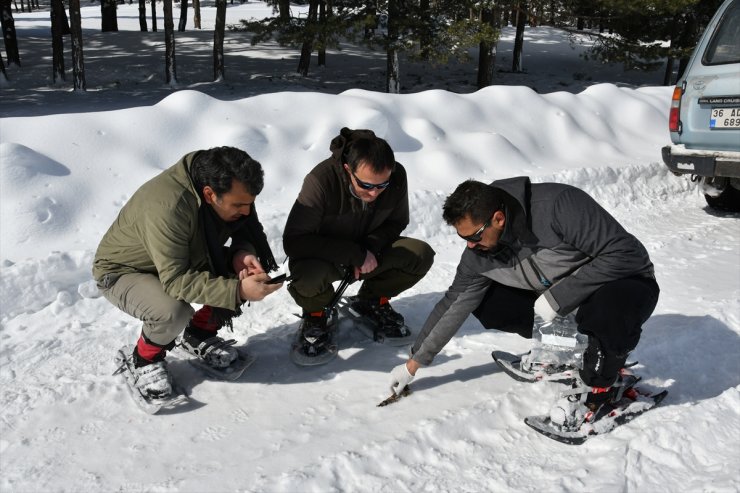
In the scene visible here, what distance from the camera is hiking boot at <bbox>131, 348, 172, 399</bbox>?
300 cm

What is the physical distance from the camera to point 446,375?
3.38m

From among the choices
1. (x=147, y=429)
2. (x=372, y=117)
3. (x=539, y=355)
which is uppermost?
(x=372, y=117)

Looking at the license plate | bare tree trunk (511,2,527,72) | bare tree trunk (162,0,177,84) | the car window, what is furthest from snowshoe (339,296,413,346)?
bare tree trunk (511,2,527,72)

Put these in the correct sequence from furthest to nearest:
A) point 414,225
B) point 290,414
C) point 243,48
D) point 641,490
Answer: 1. point 243,48
2. point 414,225
3. point 290,414
4. point 641,490

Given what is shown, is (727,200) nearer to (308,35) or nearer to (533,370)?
(533,370)

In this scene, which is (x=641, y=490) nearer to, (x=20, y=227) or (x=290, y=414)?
(x=290, y=414)

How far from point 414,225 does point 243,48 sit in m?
18.6

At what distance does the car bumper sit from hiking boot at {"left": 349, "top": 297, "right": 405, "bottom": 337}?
3101mm

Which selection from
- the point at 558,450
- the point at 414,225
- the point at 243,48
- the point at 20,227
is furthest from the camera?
the point at 243,48

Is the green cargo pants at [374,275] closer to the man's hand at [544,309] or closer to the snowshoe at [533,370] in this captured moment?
the snowshoe at [533,370]

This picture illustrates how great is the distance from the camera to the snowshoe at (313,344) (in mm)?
3479

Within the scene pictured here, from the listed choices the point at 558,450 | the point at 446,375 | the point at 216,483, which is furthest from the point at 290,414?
the point at 558,450

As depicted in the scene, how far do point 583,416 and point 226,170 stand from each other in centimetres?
191

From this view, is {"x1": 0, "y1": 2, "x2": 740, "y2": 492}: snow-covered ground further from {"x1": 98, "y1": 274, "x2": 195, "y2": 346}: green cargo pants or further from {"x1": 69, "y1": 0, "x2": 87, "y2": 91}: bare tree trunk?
{"x1": 69, "y1": 0, "x2": 87, "y2": 91}: bare tree trunk
